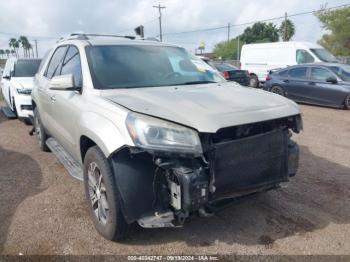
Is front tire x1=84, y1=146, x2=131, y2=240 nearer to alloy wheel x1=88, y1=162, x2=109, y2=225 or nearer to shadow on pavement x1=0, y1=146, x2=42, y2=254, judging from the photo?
alloy wheel x1=88, y1=162, x2=109, y2=225

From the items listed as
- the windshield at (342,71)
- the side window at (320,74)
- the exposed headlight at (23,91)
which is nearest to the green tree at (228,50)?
the side window at (320,74)

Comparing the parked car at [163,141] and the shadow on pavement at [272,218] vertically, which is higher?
the parked car at [163,141]

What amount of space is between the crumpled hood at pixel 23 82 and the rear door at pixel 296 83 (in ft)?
27.3

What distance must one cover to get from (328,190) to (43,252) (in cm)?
331

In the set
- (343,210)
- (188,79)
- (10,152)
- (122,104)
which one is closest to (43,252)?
(122,104)

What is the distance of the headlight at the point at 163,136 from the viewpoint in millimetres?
2705

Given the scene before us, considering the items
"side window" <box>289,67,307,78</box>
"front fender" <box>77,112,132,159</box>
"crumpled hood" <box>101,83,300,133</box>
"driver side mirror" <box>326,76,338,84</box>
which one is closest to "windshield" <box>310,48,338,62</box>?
"side window" <box>289,67,307,78</box>

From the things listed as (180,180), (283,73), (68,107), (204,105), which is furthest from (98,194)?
(283,73)

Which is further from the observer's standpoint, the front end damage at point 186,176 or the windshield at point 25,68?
the windshield at point 25,68

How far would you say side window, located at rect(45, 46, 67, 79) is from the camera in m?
4.83

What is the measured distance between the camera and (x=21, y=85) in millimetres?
8438

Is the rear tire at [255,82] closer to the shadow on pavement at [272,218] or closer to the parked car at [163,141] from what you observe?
the shadow on pavement at [272,218]

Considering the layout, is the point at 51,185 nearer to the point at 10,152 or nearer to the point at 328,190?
the point at 10,152

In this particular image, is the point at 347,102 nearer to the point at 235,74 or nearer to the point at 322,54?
the point at 235,74
